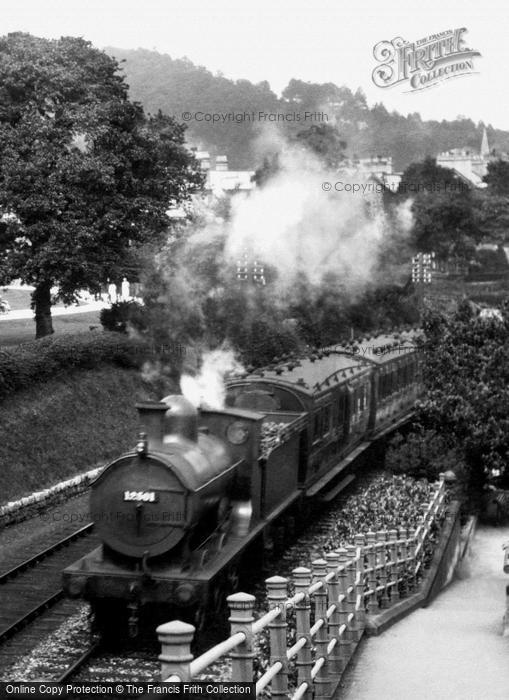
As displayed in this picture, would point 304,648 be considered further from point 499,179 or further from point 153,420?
point 499,179

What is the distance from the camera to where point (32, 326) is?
40.2 metres

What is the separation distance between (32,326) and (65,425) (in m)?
12.9

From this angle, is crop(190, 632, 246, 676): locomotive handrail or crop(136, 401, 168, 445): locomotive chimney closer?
crop(190, 632, 246, 676): locomotive handrail

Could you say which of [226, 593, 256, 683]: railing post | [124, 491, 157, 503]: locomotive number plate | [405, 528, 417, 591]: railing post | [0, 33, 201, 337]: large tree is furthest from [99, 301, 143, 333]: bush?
[226, 593, 256, 683]: railing post

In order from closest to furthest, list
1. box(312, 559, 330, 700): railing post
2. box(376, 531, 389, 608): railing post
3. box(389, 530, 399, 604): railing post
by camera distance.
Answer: box(312, 559, 330, 700): railing post, box(376, 531, 389, 608): railing post, box(389, 530, 399, 604): railing post

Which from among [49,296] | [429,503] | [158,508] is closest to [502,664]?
[158,508]

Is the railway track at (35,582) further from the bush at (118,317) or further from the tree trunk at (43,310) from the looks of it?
the bush at (118,317)

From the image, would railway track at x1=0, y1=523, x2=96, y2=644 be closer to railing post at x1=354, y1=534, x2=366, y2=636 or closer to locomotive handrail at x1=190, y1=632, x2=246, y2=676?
railing post at x1=354, y1=534, x2=366, y2=636

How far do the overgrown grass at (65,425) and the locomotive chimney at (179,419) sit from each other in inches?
391

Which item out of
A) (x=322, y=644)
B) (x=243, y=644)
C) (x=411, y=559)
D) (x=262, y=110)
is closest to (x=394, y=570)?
(x=411, y=559)

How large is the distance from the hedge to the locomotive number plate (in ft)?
41.1

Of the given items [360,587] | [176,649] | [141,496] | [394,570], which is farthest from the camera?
[394,570]

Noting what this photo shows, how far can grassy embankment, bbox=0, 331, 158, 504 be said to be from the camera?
25344 millimetres

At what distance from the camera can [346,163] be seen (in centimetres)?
4353
